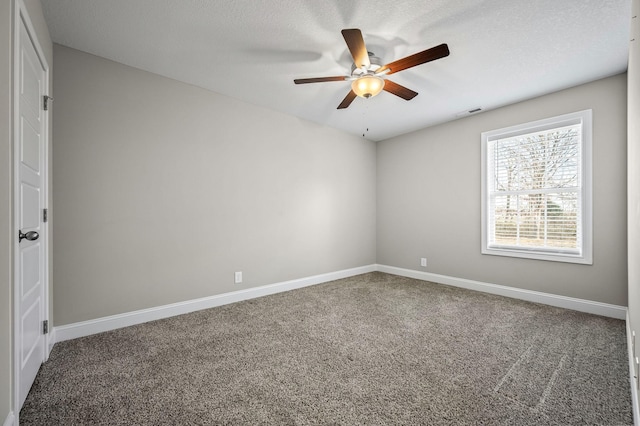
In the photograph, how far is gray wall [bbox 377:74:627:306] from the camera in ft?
9.53

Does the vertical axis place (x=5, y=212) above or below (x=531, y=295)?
above

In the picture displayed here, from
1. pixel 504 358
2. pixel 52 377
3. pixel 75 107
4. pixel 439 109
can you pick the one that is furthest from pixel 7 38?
pixel 439 109

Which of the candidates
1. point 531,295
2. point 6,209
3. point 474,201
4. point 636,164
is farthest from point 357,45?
point 531,295

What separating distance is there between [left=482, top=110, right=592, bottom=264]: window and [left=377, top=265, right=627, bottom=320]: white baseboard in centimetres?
44

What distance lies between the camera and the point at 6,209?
4.40ft

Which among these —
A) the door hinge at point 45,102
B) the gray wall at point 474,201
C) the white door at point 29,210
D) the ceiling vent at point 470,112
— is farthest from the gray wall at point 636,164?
the door hinge at point 45,102

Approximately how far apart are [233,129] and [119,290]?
6.90 feet

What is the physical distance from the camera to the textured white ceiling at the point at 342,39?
1993 millimetres

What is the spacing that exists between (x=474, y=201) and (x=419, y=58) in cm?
262

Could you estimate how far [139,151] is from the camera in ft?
9.16

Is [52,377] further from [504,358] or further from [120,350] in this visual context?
[504,358]

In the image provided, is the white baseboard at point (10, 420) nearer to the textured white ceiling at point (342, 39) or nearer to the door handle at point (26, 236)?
the door handle at point (26, 236)

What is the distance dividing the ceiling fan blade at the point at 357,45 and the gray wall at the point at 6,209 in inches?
68.3

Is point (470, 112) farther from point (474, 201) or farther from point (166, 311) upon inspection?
point (166, 311)
